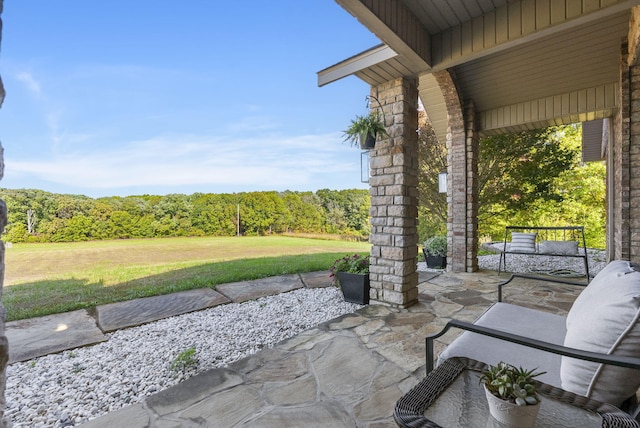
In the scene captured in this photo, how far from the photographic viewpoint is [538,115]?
4562 millimetres

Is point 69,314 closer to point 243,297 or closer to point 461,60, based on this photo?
point 243,297

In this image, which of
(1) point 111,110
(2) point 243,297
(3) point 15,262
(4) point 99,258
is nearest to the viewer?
(2) point 243,297

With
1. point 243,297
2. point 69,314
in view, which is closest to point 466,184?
point 243,297

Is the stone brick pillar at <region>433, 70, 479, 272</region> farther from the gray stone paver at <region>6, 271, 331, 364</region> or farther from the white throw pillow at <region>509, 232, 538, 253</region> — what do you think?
the gray stone paver at <region>6, 271, 331, 364</region>

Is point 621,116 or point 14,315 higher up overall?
point 621,116

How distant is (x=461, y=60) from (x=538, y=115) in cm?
265

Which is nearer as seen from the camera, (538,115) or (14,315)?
(14,315)

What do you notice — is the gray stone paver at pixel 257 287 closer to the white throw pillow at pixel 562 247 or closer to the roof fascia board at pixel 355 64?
the roof fascia board at pixel 355 64

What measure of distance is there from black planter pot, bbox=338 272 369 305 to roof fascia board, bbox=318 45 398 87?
2.10m

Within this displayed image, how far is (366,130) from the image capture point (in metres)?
3.03

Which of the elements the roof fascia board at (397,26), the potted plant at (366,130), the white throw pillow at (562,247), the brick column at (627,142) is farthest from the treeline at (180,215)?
the brick column at (627,142)

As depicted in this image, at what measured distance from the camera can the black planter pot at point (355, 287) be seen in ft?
10.7

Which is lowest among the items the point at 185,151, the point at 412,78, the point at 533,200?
the point at 533,200

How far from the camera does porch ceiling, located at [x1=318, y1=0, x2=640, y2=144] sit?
2.33 meters
